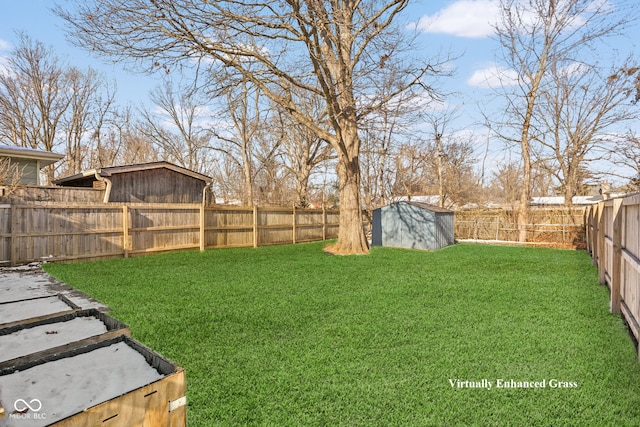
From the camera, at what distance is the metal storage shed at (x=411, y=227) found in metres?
13.0

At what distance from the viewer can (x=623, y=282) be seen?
4.02 m

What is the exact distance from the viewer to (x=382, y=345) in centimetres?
317

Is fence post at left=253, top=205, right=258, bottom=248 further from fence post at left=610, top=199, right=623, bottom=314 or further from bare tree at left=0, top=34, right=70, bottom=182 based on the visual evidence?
bare tree at left=0, top=34, right=70, bottom=182

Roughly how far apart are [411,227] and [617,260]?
29.5ft

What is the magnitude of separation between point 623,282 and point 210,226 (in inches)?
403

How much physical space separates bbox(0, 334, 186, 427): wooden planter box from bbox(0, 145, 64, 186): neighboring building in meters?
13.7

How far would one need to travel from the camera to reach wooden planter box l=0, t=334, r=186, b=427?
0.88 meters

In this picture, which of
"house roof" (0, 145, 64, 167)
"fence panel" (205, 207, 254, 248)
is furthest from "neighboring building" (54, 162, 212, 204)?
"fence panel" (205, 207, 254, 248)

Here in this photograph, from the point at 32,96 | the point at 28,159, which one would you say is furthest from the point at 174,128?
the point at 28,159

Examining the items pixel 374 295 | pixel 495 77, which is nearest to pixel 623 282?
pixel 374 295

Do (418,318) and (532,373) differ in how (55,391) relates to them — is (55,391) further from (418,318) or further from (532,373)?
(418,318)

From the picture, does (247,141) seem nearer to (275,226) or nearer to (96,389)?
(275,226)

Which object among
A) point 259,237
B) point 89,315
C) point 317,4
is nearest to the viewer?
point 89,315

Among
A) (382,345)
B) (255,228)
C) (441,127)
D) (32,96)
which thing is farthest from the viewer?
(441,127)
